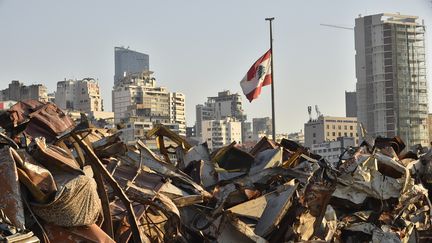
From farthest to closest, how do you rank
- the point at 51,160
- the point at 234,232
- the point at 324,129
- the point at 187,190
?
the point at 324,129, the point at 187,190, the point at 234,232, the point at 51,160

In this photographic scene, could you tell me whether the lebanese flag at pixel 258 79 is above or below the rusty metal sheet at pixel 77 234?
above

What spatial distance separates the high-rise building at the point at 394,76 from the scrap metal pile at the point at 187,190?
398 feet

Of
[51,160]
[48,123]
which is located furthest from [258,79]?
[51,160]

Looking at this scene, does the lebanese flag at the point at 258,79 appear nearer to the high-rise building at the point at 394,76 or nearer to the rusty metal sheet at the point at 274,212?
Result: the rusty metal sheet at the point at 274,212

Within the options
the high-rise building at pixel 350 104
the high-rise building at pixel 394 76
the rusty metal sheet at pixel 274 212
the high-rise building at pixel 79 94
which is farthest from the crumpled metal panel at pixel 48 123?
the high-rise building at pixel 350 104

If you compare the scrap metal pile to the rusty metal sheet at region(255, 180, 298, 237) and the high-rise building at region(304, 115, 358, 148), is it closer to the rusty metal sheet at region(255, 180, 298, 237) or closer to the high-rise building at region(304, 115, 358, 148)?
the rusty metal sheet at region(255, 180, 298, 237)

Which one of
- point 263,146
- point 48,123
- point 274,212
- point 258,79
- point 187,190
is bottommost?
point 274,212

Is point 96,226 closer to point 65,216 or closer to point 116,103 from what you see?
point 65,216

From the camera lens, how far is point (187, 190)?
905 centimetres

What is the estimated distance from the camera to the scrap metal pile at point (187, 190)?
6.70 meters

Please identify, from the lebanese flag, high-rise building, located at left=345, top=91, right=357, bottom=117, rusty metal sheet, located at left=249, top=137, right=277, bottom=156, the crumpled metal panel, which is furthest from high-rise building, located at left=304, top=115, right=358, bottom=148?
the crumpled metal panel

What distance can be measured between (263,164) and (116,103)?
189 m

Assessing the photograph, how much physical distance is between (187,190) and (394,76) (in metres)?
133

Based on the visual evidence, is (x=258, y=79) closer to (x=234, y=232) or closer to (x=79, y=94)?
(x=234, y=232)
